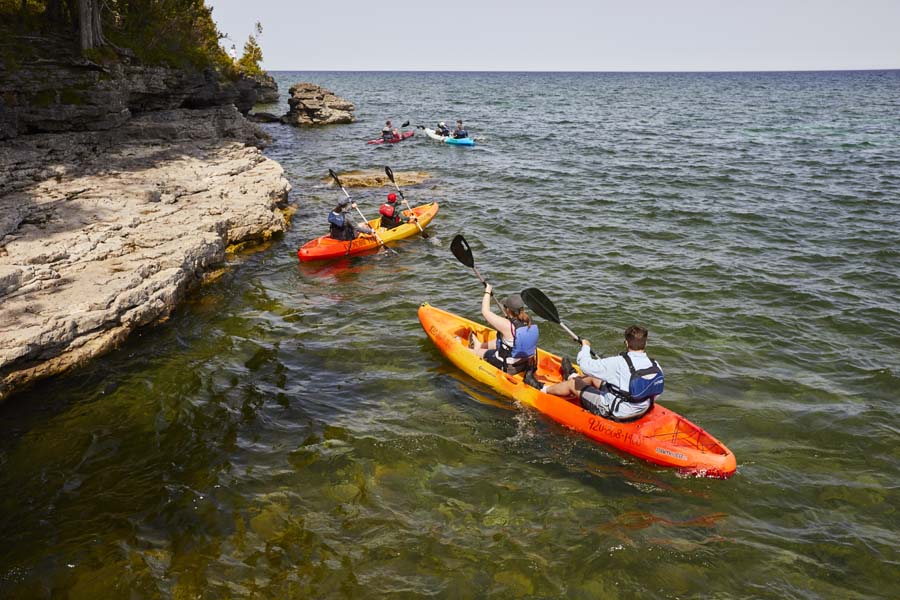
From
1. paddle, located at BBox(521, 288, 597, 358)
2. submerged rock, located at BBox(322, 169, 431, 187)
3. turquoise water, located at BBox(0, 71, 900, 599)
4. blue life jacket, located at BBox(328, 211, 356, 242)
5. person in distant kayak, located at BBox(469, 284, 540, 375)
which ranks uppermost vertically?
submerged rock, located at BBox(322, 169, 431, 187)

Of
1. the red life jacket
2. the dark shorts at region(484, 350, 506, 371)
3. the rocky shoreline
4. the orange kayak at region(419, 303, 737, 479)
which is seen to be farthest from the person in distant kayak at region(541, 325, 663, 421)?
the red life jacket

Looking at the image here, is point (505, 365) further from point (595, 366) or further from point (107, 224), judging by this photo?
point (107, 224)

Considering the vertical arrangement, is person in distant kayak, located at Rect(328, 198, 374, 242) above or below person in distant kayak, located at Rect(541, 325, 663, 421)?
above

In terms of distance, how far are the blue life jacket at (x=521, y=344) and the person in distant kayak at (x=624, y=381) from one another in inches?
40.8

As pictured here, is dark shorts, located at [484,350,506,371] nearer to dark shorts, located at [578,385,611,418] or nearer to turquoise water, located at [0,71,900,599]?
turquoise water, located at [0,71,900,599]

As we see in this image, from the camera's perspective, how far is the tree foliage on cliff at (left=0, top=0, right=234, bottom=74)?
60.7 ft

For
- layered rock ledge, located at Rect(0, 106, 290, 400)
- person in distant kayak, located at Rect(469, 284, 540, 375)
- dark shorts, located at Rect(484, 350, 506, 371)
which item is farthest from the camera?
dark shorts, located at Rect(484, 350, 506, 371)

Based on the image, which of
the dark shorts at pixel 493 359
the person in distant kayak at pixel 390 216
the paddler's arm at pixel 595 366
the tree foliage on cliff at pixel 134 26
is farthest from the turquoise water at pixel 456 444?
the tree foliage on cliff at pixel 134 26

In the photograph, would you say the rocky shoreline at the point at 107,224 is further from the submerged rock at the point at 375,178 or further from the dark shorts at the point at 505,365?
the dark shorts at the point at 505,365

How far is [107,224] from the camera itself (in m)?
11.3

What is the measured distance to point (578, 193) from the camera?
2109 centimetres

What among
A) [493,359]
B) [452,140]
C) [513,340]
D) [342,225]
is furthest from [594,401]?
[452,140]

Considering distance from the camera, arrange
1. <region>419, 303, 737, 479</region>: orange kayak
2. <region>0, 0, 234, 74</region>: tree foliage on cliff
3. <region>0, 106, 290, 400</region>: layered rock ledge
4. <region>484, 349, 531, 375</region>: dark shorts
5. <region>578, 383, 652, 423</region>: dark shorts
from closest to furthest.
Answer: <region>419, 303, 737, 479</region>: orange kayak < <region>578, 383, 652, 423</region>: dark shorts < <region>0, 106, 290, 400</region>: layered rock ledge < <region>484, 349, 531, 375</region>: dark shorts < <region>0, 0, 234, 74</region>: tree foliage on cliff

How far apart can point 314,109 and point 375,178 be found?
22014 millimetres
